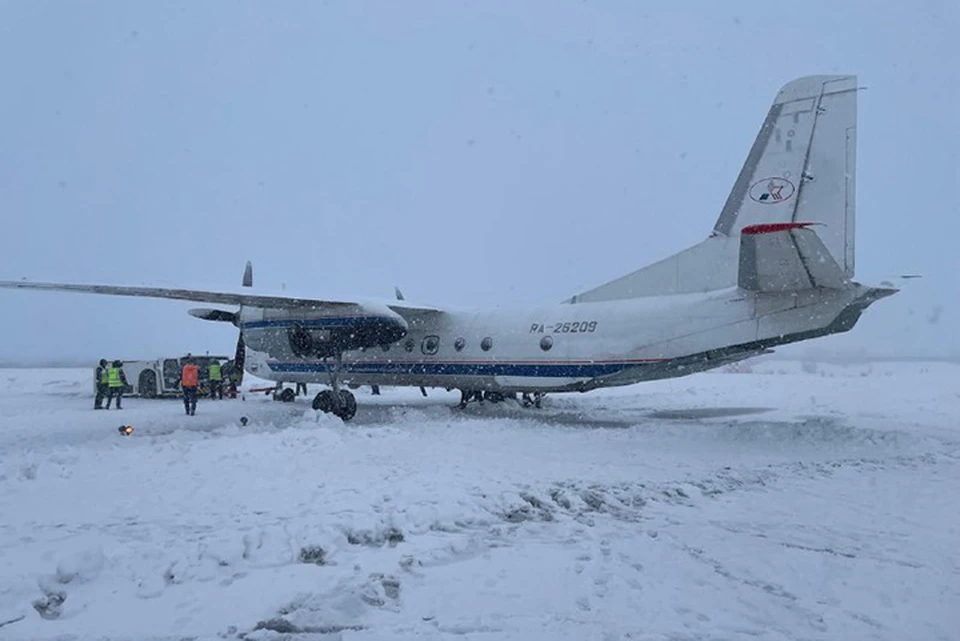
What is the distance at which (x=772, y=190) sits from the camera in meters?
11.9

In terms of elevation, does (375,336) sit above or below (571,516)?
above

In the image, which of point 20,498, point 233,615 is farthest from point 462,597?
point 20,498

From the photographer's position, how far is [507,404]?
20.4 metres

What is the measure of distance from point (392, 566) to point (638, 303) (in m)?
10.1

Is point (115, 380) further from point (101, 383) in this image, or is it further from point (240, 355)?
point (240, 355)

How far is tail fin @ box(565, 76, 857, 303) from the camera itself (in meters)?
11.2

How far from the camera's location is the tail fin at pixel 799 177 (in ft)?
36.6

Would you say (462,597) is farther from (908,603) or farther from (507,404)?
(507,404)

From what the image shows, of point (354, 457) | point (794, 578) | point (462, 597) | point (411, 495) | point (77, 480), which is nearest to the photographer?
point (462, 597)

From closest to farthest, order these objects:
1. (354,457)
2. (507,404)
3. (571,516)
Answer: (571,516) < (354,457) < (507,404)

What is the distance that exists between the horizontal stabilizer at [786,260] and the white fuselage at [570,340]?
0.79 meters

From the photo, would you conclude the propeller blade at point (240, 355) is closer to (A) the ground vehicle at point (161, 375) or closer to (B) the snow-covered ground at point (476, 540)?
(A) the ground vehicle at point (161, 375)

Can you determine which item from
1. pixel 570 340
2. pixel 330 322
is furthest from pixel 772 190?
pixel 330 322

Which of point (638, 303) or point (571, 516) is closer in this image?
point (571, 516)
